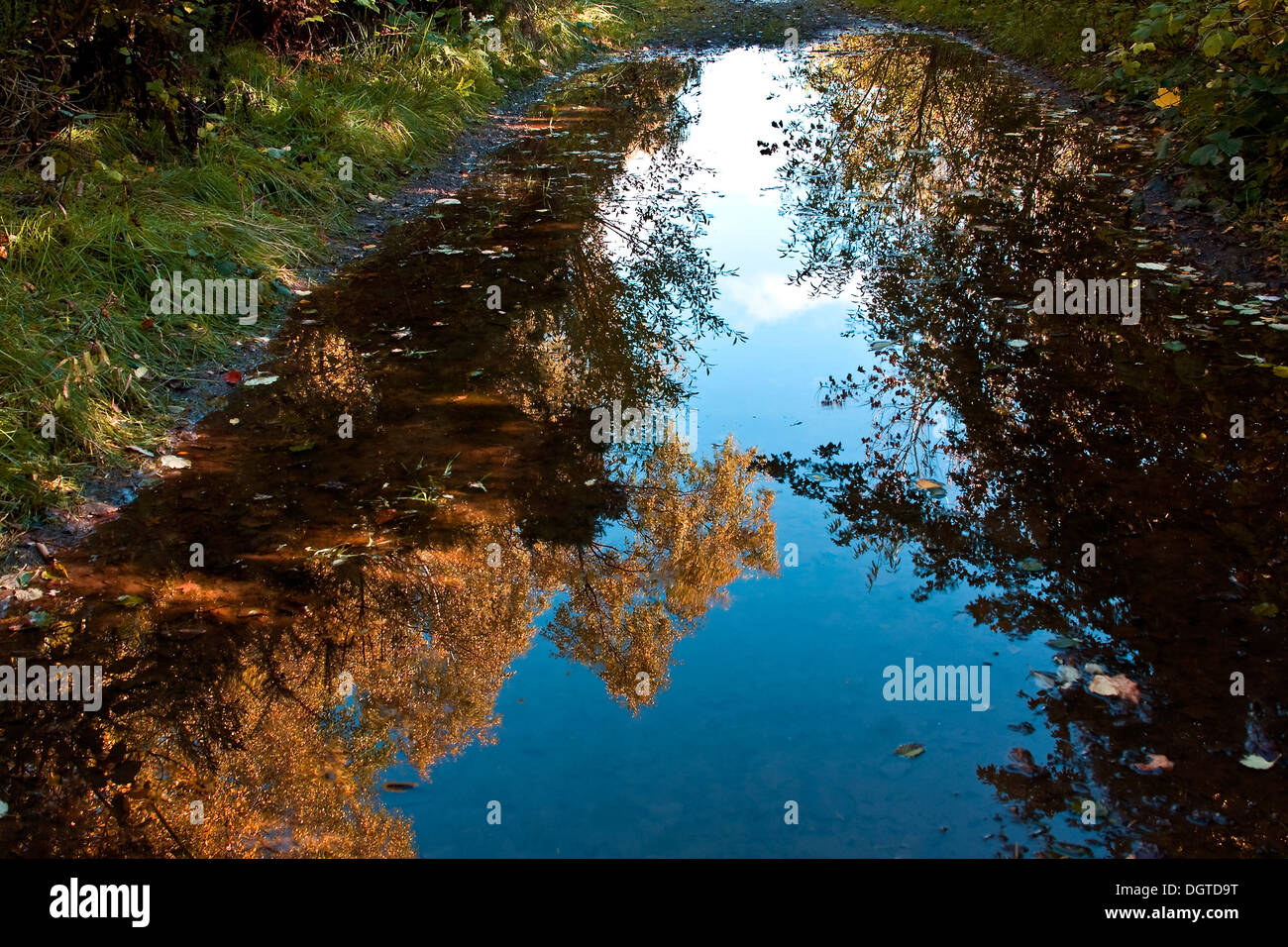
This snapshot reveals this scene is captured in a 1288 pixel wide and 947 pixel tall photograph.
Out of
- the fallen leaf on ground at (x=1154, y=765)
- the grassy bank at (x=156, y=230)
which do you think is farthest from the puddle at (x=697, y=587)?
the grassy bank at (x=156, y=230)

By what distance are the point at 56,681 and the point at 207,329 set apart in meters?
2.72

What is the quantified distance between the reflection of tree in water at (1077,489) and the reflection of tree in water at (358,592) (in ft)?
3.01

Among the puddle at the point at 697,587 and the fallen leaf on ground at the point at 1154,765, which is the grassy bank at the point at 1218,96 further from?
the fallen leaf on ground at the point at 1154,765

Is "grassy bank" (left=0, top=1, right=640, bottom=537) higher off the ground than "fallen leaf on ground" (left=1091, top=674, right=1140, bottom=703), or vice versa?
"grassy bank" (left=0, top=1, right=640, bottom=537)

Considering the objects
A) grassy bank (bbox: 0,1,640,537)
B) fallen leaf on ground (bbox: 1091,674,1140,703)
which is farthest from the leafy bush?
grassy bank (bbox: 0,1,640,537)

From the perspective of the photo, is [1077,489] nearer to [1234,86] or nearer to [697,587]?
[697,587]

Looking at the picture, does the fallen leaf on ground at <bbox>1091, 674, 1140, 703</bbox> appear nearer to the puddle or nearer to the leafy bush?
the puddle

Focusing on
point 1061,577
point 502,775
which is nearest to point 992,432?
point 1061,577

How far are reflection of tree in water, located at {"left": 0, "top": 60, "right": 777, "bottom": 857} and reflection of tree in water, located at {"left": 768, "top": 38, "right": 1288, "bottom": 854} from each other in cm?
92

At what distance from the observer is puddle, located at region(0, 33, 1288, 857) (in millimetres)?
2713

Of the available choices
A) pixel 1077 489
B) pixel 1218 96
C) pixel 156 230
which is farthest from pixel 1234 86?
pixel 156 230

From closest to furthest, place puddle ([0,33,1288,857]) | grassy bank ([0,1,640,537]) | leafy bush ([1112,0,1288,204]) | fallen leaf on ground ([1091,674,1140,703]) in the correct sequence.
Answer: puddle ([0,33,1288,857]), fallen leaf on ground ([1091,674,1140,703]), grassy bank ([0,1,640,537]), leafy bush ([1112,0,1288,204])

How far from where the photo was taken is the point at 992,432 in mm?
4496

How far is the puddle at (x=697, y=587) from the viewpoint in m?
2.71
